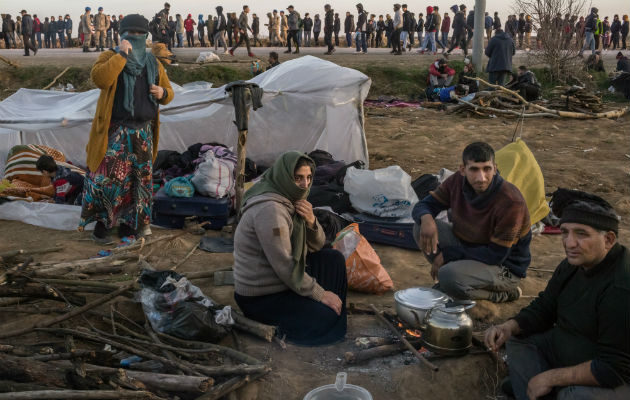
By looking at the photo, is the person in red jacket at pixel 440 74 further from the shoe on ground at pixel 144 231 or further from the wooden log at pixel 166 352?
the wooden log at pixel 166 352

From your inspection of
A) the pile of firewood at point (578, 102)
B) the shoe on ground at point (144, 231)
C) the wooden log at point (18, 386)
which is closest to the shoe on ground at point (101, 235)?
the shoe on ground at point (144, 231)

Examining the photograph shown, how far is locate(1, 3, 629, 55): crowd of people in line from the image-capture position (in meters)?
18.3

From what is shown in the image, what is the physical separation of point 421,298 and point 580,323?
3.75 ft

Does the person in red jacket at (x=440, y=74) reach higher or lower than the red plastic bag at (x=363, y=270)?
higher

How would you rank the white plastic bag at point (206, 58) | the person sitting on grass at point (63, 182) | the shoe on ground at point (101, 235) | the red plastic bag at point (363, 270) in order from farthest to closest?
→ the white plastic bag at point (206, 58) < the person sitting on grass at point (63, 182) < the shoe on ground at point (101, 235) < the red plastic bag at point (363, 270)

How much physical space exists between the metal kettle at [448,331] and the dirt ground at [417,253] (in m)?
0.08

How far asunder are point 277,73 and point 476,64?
9.96 m

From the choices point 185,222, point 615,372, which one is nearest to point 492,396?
point 615,372

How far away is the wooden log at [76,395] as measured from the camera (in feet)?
7.85

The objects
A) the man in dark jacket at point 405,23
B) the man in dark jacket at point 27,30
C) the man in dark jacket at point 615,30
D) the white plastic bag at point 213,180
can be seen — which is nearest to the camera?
the white plastic bag at point 213,180

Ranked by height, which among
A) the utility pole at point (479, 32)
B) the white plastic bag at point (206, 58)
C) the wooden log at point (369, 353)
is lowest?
the wooden log at point (369, 353)

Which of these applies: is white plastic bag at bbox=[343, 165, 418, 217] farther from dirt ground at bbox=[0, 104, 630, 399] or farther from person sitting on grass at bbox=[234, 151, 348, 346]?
person sitting on grass at bbox=[234, 151, 348, 346]

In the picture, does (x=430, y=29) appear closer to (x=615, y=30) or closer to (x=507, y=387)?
(x=615, y=30)

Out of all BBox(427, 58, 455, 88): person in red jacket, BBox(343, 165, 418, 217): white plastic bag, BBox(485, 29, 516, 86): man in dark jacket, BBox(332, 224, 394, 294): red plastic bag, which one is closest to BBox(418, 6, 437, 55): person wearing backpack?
BBox(427, 58, 455, 88): person in red jacket
